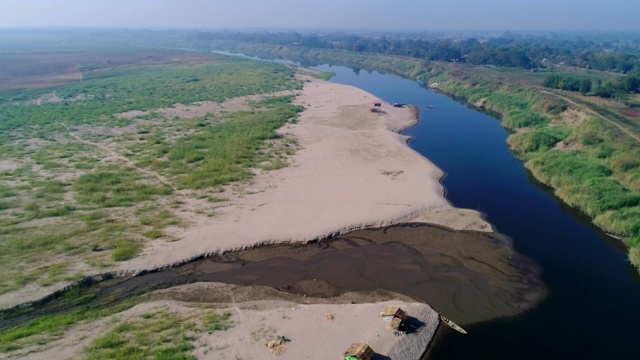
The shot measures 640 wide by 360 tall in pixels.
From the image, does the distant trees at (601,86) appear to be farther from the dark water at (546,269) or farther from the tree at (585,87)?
the dark water at (546,269)

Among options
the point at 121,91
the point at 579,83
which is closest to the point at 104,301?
the point at 121,91

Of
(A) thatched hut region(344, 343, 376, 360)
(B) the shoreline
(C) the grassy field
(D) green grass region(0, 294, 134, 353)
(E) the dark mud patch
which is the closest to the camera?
(A) thatched hut region(344, 343, 376, 360)

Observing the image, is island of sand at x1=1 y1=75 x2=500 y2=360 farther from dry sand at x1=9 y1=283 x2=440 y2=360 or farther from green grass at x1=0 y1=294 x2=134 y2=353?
green grass at x1=0 y1=294 x2=134 y2=353

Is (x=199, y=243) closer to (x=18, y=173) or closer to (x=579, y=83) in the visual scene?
(x=18, y=173)

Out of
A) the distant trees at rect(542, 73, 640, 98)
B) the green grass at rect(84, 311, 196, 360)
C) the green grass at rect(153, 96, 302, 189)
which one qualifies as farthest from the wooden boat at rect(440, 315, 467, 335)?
the distant trees at rect(542, 73, 640, 98)

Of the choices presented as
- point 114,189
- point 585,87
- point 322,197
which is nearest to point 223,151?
point 114,189

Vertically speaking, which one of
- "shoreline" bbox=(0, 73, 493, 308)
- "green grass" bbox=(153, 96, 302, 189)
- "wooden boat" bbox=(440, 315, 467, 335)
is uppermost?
"green grass" bbox=(153, 96, 302, 189)
